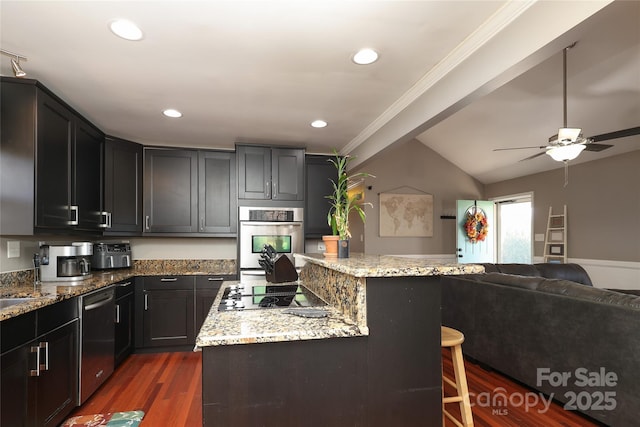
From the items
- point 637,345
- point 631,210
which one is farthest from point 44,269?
point 631,210

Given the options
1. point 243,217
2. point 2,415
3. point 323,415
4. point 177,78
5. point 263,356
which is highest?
point 177,78

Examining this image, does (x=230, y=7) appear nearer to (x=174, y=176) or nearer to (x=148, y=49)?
(x=148, y=49)

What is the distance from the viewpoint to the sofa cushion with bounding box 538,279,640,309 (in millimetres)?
2060

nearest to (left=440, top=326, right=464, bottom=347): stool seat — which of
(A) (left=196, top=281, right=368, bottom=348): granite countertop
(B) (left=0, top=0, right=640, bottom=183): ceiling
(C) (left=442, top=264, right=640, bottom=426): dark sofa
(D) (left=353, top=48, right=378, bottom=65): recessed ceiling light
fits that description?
(A) (left=196, top=281, right=368, bottom=348): granite countertop

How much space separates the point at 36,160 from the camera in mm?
2291

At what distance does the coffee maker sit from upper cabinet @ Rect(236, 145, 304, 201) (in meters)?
1.62

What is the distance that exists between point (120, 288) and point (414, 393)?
292cm

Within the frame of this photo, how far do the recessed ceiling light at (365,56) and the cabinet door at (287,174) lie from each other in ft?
6.50

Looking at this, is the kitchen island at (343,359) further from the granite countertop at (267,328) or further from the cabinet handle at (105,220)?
the cabinet handle at (105,220)

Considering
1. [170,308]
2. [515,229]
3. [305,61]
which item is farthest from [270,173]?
[515,229]

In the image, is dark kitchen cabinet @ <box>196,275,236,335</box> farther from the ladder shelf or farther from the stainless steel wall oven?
the ladder shelf

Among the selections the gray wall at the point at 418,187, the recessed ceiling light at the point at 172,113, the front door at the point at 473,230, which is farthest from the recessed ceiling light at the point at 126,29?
the front door at the point at 473,230

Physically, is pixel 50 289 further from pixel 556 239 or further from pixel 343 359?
pixel 556 239

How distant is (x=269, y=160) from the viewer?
3.96 metres
